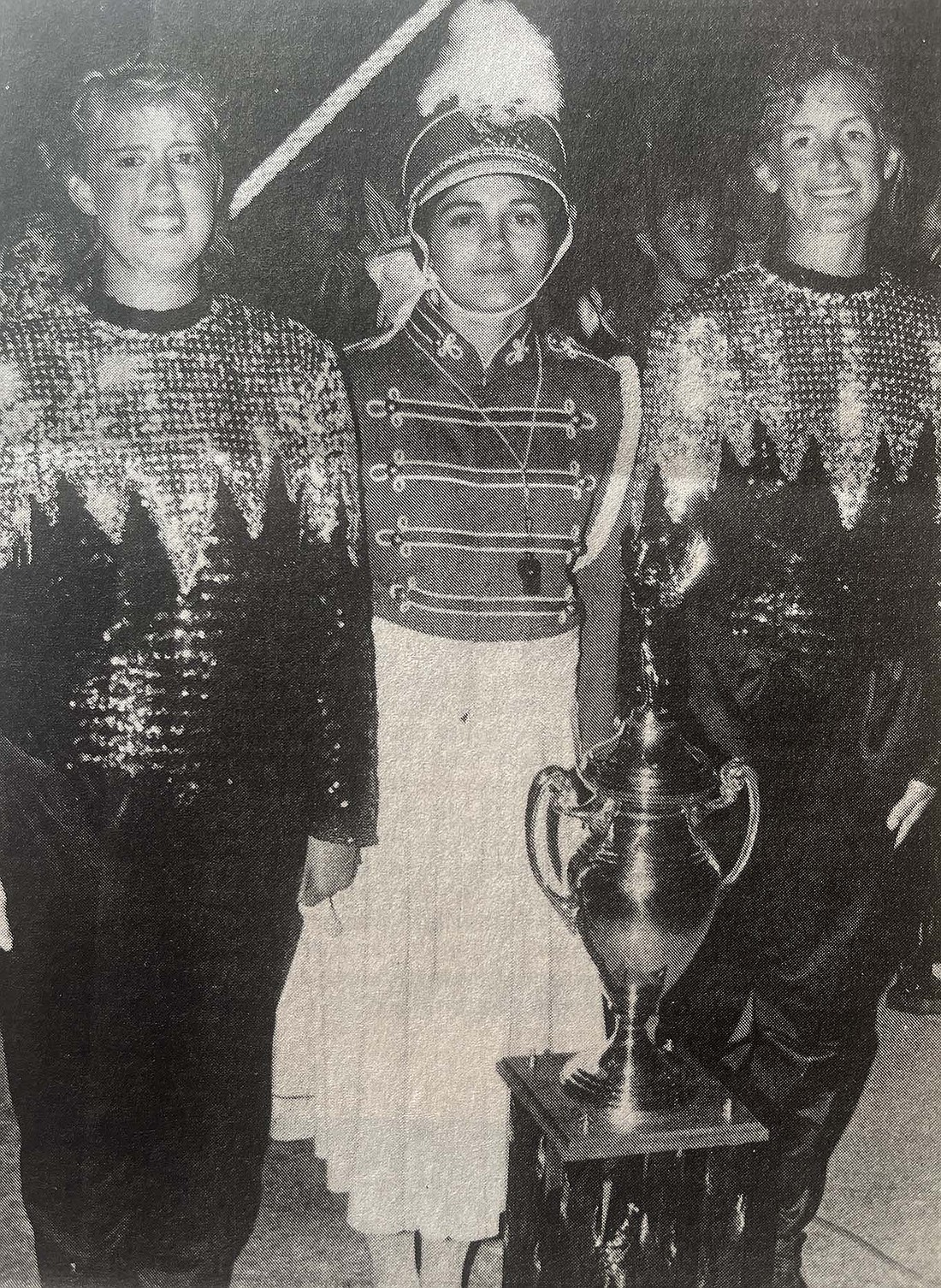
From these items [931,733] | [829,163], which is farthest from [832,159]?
[931,733]

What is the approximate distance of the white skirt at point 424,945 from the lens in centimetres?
178

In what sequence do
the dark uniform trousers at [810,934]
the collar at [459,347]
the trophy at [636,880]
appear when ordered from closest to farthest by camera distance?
the trophy at [636,880], the collar at [459,347], the dark uniform trousers at [810,934]

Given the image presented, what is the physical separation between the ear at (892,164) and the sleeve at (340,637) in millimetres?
925

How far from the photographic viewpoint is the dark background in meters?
1.68

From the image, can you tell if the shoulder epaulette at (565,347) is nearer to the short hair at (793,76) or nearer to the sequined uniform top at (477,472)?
the sequined uniform top at (477,472)

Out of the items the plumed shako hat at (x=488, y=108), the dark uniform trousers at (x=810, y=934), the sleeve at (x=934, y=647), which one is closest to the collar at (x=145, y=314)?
the plumed shako hat at (x=488, y=108)

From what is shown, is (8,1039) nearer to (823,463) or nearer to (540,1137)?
(540,1137)

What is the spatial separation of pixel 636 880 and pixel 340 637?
1.83ft

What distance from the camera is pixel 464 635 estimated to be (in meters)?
1.78

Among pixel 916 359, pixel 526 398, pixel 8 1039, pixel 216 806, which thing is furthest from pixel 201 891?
pixel 916 359

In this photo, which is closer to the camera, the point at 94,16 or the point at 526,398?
the point at 94,16

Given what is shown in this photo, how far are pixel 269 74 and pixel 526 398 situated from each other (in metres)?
0.60

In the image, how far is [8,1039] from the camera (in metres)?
1.75

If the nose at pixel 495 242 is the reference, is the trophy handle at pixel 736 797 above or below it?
below
